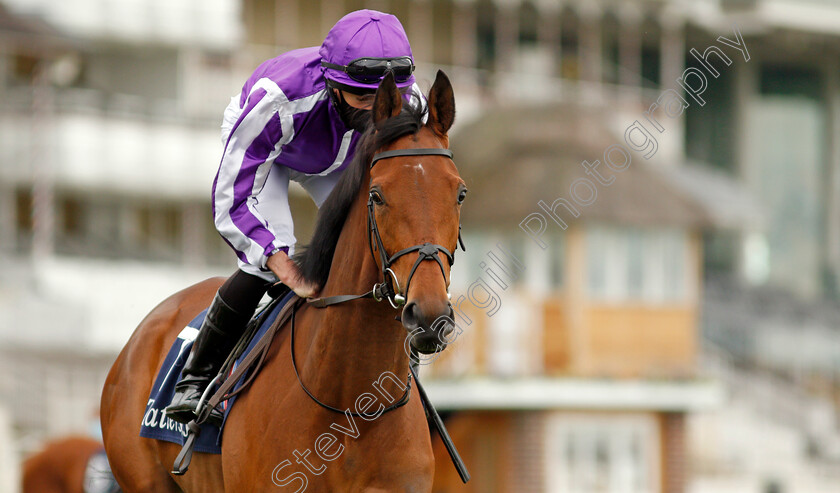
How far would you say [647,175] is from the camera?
20.8 meters

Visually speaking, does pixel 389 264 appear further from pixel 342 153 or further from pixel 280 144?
pixel 342 153

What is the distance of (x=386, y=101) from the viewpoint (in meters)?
4.50

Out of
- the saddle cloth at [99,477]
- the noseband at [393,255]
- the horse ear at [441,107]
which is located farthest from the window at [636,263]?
the noseband at [393,255]

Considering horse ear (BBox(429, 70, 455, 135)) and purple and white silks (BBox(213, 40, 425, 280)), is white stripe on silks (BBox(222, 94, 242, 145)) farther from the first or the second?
horse ear (BBox(429, 70, 455, 135))

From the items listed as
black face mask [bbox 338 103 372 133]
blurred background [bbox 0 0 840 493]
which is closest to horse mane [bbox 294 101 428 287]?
black face mask [bbox 338 103 372 133]

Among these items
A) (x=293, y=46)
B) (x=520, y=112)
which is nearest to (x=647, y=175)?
(x=520, y=112)

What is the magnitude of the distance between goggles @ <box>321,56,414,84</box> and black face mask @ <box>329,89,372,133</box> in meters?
0.11

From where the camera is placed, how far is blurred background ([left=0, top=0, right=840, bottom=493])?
745 inches

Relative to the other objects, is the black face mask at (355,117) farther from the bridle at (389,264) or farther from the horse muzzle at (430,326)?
the horse muzzle at (430,326)

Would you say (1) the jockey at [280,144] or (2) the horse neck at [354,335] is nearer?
(2) the horse neck at [354,335]

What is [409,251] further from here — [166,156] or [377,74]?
[166,156]

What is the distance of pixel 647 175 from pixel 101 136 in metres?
8.55

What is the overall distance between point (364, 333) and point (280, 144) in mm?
894

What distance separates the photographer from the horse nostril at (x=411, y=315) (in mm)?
3982
